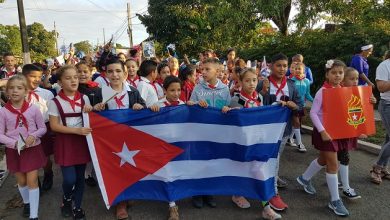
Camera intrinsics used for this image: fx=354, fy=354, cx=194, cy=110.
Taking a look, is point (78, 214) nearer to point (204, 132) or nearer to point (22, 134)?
point (22, 134)

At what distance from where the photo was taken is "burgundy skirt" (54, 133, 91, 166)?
3.98 metres

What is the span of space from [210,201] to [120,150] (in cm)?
129

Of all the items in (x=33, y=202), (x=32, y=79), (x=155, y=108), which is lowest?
(x=33, y=202)

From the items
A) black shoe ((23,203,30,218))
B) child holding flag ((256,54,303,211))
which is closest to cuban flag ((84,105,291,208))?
child holding flag ((256,54,303,211))

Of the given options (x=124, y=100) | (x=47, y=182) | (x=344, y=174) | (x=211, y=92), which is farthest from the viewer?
(x=47, y=182)

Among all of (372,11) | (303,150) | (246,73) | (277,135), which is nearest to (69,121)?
(246,73)

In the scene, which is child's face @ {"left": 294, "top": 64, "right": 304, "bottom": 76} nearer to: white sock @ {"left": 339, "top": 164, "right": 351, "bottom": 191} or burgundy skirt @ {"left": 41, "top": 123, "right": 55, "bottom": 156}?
white sock @ {"left": 339, "top": 164, "right": 351, "bottom": 191}

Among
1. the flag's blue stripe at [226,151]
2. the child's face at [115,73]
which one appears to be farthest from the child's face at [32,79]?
the flag's blue stripe at [226,151]

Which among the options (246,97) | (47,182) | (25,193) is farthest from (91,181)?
(246,97)

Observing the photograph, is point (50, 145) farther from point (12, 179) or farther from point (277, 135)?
point (277, 135)

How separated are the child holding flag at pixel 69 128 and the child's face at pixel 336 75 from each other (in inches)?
113

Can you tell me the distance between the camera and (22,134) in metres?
3.94

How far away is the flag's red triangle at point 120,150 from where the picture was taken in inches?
161

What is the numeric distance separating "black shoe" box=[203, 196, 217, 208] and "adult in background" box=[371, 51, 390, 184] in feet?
7.74
